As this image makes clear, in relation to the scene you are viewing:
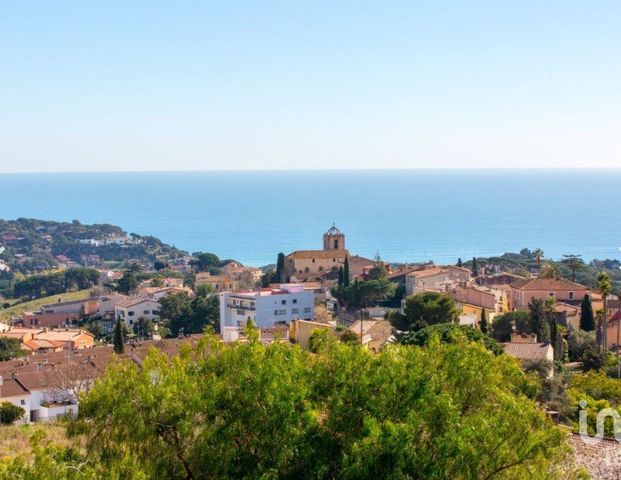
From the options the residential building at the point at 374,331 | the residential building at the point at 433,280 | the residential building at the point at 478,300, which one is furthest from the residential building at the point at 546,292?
the residential building at the point at 374,331

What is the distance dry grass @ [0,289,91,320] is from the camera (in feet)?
214

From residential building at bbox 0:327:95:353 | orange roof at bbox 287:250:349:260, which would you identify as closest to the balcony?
residential building at bbox 0:327:95:353

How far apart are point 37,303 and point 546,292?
4307 centimetres

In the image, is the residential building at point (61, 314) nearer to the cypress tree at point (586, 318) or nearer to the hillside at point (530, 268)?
the hillside at point (530, 268)

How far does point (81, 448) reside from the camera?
11641 mm

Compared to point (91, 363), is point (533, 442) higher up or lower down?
higher up

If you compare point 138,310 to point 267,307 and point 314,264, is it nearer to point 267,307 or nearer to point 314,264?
point 267,307

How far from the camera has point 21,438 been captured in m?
16.8

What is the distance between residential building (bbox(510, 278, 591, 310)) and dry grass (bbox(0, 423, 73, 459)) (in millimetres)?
32469

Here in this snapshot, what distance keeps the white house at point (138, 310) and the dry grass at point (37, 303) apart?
1284cm

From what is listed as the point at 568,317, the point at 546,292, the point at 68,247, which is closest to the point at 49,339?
the point at 568,317

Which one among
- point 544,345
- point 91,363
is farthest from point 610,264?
point 91,363

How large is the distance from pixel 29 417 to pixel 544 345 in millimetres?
17149

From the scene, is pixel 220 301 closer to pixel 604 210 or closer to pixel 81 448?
pixel 81 448
